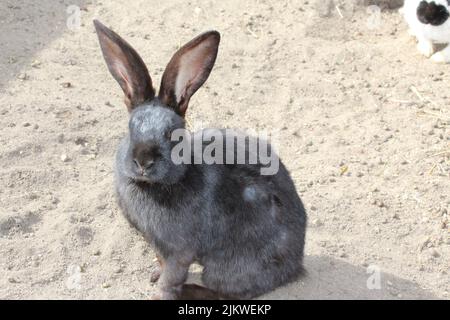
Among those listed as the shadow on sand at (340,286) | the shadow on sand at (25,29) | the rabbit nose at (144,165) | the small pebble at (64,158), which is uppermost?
the rabbit nose at (144,165)

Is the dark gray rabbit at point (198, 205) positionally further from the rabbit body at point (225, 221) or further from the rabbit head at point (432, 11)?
the rabbit head at point (432, 11)

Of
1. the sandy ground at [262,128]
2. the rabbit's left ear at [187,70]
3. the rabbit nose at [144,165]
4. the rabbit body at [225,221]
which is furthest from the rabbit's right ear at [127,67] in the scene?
the sandy ground at [262,128]

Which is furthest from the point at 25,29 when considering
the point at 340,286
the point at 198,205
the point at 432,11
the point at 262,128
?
the point at 340,286

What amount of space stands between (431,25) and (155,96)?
4236 millimetres

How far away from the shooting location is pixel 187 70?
15.6 ft

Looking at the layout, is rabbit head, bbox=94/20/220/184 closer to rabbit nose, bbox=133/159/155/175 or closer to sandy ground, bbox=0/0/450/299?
rabbit nose, bbox=133/159/155/175

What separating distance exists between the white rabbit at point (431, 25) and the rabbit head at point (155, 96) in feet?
12.9

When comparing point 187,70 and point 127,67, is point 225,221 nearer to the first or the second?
point 187,70

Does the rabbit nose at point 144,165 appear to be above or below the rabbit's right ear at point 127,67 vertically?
below

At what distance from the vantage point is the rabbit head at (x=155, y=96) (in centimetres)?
445

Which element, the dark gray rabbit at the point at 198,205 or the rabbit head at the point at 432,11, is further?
the rabbit head at the point at 432,11

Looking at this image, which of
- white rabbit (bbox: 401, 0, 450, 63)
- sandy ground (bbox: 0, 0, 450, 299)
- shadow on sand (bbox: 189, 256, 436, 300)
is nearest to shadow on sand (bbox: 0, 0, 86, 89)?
sandy ground (bbox: 0, 0, 450, 299)

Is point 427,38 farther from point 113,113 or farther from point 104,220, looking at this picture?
point 104,220

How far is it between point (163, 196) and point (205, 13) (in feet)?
13.0
